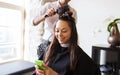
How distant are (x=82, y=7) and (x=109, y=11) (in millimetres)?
390

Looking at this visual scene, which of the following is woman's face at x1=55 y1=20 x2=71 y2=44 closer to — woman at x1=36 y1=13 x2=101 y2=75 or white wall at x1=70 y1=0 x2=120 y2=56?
woman at x1=36 y1=13 x2=101 y2=75

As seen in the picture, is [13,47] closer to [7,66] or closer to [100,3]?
[7,66]

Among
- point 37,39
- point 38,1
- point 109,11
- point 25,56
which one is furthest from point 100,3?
point 25,56

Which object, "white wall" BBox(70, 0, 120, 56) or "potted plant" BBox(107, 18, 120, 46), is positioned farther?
"white wall" BBox(70, 0, 120, 56)

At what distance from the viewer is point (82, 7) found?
241 centimetres

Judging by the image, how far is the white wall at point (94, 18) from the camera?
2180 millimetres

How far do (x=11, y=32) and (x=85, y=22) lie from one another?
1021mm

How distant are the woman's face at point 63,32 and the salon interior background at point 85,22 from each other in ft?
3.88

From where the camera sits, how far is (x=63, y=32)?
→ 115cm

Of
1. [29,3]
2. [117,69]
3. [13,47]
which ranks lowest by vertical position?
[117,69]

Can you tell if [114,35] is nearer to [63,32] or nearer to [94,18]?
[94,18]

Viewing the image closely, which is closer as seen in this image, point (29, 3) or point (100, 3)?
point (100, 3)

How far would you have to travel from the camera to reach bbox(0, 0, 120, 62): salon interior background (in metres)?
2.21

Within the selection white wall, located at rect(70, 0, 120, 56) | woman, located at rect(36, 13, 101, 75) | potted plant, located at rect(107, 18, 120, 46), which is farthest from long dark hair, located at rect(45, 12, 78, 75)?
white wall, located at rect(70, 0, 120, 56)
